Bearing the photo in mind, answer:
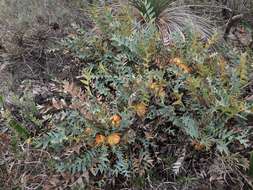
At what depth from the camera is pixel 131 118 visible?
118 inches

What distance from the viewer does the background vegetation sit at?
9.45ft

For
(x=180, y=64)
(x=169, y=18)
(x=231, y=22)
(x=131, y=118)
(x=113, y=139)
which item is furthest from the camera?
(x=169, y=18)

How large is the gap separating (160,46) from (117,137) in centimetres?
87

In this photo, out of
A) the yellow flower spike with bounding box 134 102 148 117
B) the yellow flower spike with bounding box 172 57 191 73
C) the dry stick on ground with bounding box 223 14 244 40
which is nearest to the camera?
the yellow flower spike with bounding box 134 102 148 117

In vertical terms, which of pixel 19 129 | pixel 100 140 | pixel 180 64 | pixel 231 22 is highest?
pixel 231 22

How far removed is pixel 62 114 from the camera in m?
3.02

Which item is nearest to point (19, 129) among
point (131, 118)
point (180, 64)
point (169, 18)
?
point (131, 118)

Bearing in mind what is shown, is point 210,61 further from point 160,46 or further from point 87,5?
point 87,5

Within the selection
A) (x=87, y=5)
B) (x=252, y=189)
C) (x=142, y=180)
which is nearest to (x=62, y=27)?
(x=87, y=5)

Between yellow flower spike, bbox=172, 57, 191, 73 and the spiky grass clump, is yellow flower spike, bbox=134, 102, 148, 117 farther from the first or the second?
the spiky grass clump

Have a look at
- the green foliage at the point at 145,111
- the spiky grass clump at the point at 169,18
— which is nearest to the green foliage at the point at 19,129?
the green foliage at the point at 145,111

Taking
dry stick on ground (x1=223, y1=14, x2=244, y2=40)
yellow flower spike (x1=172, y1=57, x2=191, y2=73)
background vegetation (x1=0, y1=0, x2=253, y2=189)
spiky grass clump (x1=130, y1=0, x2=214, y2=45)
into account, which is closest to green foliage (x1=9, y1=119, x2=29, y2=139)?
background vegetation (x1=0, y1=0, x2=253, y2=189)

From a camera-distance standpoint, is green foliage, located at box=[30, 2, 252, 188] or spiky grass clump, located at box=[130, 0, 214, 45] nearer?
green foliage, located at box=[30, 2, 252, 188]

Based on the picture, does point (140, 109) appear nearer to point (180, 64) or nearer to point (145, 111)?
point (145, 111)
